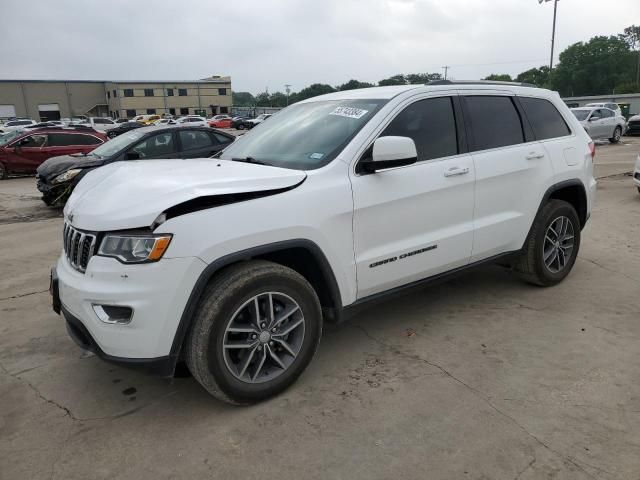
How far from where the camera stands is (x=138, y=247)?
8.46 ft

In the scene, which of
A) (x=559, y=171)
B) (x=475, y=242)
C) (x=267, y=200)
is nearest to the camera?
(x=267, y=200)

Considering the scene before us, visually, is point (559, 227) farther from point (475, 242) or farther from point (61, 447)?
point (61, 447)

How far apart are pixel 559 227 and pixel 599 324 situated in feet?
3.38

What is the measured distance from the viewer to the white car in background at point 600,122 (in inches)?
803

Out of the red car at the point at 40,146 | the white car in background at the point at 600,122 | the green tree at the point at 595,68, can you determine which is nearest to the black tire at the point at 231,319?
the red car at the point at 40,146

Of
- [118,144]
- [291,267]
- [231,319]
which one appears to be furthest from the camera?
[118,144]

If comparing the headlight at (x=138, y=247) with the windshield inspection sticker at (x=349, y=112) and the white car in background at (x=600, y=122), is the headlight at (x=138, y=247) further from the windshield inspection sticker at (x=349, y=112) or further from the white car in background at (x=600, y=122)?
the white car in background at (x=600, y=122)

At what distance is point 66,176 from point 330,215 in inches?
337

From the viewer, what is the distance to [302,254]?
3148mm

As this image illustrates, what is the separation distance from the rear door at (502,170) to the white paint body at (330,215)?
1cm

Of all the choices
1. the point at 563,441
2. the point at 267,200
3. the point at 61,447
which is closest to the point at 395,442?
the point at 563,441

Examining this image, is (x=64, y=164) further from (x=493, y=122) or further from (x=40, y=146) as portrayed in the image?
(x=493, y=122)

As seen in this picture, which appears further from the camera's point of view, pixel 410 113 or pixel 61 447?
pixel 410 113

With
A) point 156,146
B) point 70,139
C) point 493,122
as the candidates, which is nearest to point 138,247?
point 493,122
